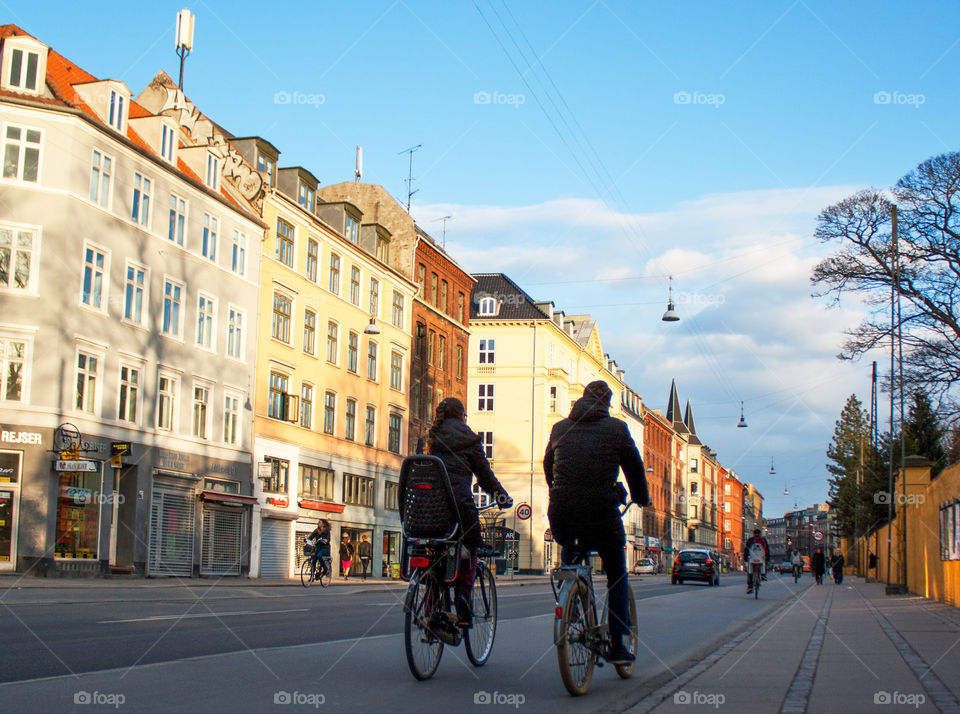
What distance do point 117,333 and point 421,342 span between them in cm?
2454

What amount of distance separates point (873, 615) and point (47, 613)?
13.0m

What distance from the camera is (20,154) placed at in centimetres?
2761

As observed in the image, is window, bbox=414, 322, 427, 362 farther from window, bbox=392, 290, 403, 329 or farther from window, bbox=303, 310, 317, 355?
window, bbox=303, 310, 317, 355

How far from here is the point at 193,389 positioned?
33781 millimetres

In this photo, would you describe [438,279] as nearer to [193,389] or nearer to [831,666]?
[193,389]

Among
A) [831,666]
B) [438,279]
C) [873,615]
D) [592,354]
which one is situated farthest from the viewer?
[592,354]

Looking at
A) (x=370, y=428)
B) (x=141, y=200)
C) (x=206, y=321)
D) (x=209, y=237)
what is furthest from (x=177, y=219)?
(x=370, y=428)

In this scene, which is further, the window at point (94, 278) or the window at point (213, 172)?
the window at point (213, 172)

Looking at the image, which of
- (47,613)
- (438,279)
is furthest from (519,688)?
(438,279)

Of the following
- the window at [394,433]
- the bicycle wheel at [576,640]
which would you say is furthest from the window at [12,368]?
the window at [394,433]

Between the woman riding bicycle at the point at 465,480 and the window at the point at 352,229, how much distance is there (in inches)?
1504

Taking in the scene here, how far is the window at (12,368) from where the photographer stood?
26.7 m

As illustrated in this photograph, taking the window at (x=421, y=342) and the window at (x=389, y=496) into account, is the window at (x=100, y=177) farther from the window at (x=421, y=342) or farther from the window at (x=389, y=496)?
the window at (x=421, y=342)

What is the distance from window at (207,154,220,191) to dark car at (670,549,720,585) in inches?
909
